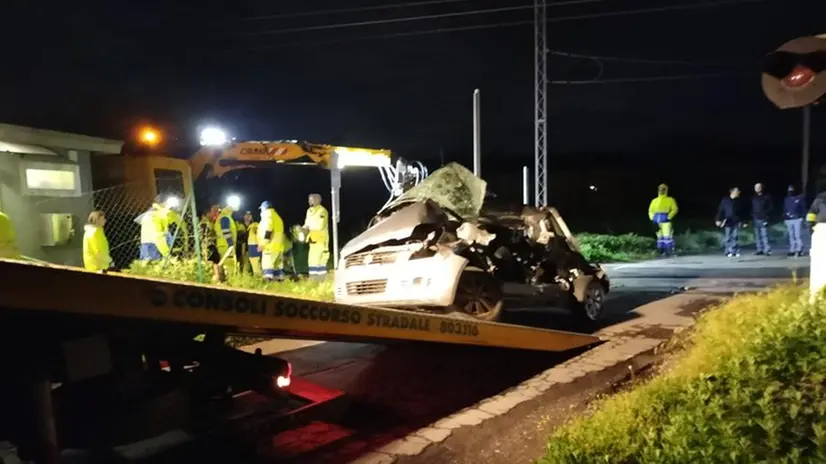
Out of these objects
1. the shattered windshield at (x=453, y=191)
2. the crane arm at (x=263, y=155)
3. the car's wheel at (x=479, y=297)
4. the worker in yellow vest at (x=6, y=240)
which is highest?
the crane arm at (x=263, y=155)

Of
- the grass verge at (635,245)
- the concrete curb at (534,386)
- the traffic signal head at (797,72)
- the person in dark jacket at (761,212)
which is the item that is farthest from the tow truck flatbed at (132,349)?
the person in dark jacket at (761,212)

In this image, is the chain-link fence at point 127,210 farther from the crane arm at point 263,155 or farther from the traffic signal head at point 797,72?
the traffic signal head at point 797,72

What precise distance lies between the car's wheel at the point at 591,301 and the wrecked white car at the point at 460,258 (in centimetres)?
2

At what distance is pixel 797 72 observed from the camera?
189 inches

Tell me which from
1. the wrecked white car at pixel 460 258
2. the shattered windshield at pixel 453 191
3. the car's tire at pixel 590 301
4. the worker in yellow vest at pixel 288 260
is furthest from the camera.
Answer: the worker in yellow vest at pixel 288 260

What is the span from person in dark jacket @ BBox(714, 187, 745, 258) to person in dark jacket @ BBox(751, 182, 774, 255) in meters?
0.39

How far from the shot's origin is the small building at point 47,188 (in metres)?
10.2

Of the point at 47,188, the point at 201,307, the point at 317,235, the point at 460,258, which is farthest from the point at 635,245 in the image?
the point at 201,307

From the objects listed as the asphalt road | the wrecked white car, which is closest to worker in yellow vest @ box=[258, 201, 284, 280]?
the asphalt road

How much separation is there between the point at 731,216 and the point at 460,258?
12550mm

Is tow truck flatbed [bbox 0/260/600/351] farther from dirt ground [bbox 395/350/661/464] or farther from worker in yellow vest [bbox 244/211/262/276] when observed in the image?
worker in yellow vest [bbox 244/211/262/276]

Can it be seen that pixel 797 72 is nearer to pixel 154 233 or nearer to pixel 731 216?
pixel 154 233

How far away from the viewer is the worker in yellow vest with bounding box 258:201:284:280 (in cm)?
1238

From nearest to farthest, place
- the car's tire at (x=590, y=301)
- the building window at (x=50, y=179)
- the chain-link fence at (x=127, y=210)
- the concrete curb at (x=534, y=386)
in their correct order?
the concrete curb at (x=534, y=386) < the car's tire at (x=590, y=301) < the building window at (x=50, y=179) < the chain-link fence at (x=127, y=210)
